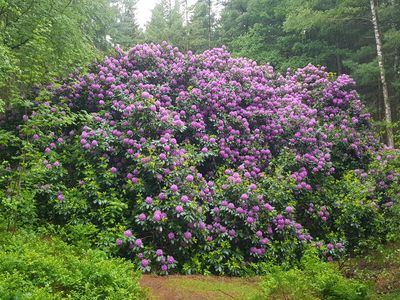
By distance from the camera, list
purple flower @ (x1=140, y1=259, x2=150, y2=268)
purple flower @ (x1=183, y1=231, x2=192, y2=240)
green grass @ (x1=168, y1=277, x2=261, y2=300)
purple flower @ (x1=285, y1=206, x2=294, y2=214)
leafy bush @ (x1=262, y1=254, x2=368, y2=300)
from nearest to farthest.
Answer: leafy bush @ (x1=262, y1=254, x2=368, y2=300)
green grass @ (x1=168, y1=277, x2=261, y2=300)
purple flower @ (x1=140, y1=259, x2=150, y2=268)
purple flower @ (x1=183, y1=231, x2=192, y2=240)
purple flower @ (x1=285, y1=206, x2=294, y2=214)

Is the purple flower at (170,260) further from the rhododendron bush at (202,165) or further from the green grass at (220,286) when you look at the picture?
the green grass at (220,286)

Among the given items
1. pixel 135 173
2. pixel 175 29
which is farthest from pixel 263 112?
pixel 175 29

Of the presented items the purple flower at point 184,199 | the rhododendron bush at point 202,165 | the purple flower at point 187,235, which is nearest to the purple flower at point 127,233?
the rhododendron bush at point 202,165

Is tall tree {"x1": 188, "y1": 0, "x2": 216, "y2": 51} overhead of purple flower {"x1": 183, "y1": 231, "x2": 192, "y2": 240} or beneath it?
overhead

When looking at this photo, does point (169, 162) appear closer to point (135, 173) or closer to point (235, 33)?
point (135, 173)

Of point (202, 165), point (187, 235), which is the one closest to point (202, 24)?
point (202, 165)

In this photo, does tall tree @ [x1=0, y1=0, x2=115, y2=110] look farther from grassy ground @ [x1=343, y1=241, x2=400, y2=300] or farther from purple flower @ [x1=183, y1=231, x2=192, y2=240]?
grassy ground @ [x1=343, y1=241, x2=400, y2=300]

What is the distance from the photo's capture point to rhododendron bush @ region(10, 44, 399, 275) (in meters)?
7.06

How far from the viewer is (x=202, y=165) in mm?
9242

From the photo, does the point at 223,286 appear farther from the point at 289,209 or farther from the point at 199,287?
the point at 289,209

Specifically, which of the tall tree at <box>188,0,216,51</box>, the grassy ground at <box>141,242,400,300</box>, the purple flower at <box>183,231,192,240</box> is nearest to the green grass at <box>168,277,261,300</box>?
the grassy ground at <box>141,242,400,300</box>

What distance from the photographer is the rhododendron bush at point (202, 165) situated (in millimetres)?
7062

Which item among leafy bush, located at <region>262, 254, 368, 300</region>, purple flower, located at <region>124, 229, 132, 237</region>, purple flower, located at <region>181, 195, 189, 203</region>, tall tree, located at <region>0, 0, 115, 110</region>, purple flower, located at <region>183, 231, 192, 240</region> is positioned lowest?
leafy bush, located at <region>262, 254, 368, 300</region>

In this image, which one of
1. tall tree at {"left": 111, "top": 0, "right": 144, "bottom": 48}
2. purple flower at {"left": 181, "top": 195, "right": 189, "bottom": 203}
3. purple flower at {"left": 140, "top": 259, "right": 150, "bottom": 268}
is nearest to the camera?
purple flower at {"left": 140, "top": 259, "right": 150, "bottom": 268}
